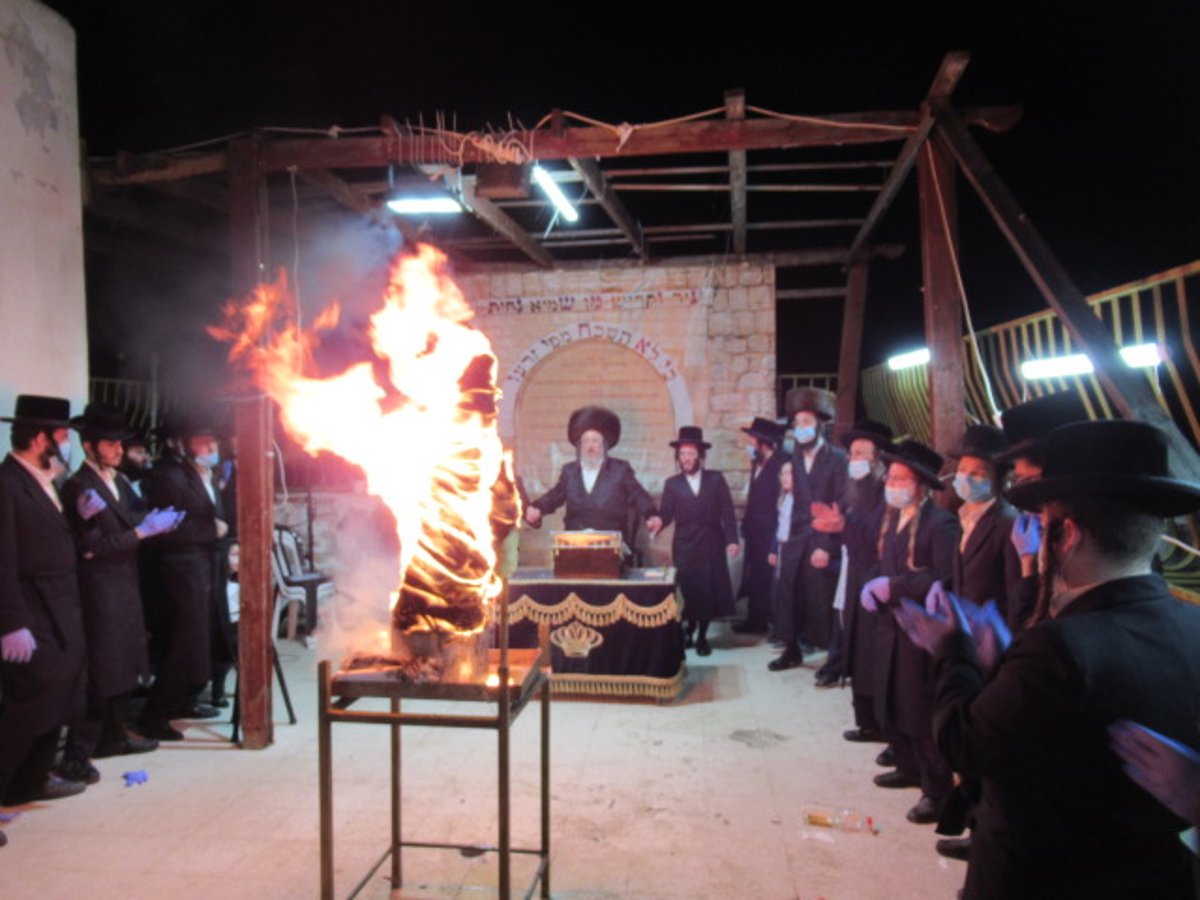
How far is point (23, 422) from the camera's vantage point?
5340 mm

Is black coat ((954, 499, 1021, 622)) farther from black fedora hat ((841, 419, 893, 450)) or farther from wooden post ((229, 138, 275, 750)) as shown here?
wooden post ((229, 138, 275, 750))

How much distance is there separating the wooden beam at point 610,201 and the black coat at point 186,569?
407 centimetres

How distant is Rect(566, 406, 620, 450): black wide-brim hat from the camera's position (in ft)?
29.8

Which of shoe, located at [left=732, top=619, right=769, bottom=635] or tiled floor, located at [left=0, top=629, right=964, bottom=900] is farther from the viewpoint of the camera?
shoe, located at [left=732, top=619, right=769, bottom=635]

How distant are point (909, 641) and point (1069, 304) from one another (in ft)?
7.21

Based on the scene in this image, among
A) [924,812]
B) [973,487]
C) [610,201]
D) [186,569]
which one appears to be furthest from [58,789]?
[610,201]

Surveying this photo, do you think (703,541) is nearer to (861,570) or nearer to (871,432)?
(861,570)

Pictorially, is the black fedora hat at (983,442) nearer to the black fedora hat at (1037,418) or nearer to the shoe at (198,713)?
the black fedora hat at (1037,418)

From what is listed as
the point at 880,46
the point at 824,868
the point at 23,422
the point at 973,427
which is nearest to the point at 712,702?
the point at 824,868

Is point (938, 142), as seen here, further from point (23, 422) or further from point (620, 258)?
point (23, 422)

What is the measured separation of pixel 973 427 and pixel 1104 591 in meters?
2.79

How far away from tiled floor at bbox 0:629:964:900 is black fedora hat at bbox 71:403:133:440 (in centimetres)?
235

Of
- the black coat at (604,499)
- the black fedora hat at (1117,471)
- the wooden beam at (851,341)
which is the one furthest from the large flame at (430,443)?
the wooden beam at (851,341)

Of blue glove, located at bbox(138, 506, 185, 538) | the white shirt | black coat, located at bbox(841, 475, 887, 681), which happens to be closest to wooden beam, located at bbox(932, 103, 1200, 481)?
black coat, located at bbox(841, 475, 887, 681)
